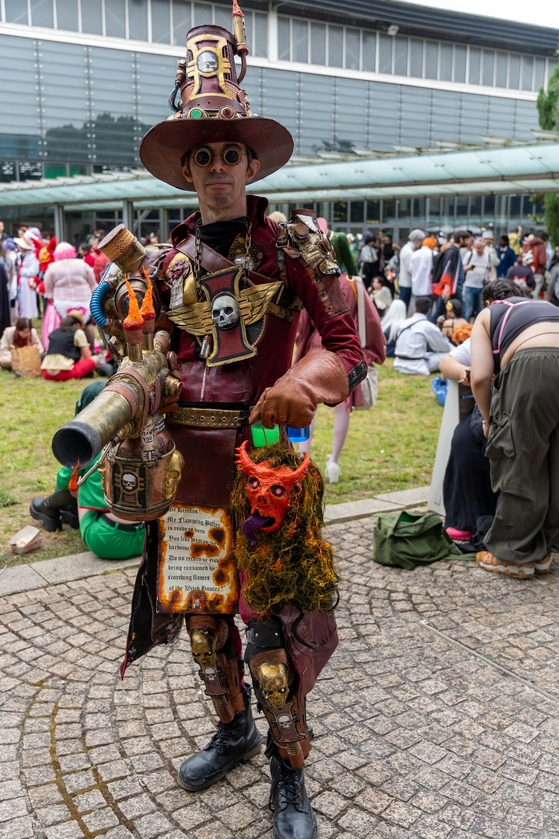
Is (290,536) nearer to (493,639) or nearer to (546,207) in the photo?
(493,639)

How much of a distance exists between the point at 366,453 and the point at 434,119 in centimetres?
3048

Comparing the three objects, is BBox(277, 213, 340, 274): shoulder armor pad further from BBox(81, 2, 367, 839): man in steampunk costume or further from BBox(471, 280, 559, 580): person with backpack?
BBox(471, 280, 559, 580): person with backpack

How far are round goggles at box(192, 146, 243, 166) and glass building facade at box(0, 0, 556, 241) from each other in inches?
836

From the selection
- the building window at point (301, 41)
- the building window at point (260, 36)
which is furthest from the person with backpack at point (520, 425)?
the building window at point (301, 41)

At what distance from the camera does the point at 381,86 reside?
32906 millimetres

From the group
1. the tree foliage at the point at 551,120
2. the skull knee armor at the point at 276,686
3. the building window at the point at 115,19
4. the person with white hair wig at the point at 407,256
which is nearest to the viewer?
the skull knee armor at the point at 276,686

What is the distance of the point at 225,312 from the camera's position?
2334 mm

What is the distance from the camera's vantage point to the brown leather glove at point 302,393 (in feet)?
6.83

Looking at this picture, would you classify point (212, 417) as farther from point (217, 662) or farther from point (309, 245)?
point (217, 662)

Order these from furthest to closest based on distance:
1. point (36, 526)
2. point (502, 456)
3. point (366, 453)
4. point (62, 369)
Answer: point (62, 369), point (366, 453), point (36, 526), point (502, 456)

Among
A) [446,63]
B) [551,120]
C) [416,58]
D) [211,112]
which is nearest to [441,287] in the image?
[551,120]

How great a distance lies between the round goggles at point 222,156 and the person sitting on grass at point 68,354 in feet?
26.5

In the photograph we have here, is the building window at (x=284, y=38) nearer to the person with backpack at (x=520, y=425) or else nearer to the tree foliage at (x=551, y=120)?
the tree foliage at (x=551, y=120)

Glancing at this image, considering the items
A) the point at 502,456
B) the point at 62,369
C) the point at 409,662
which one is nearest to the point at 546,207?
the point at 62,369
